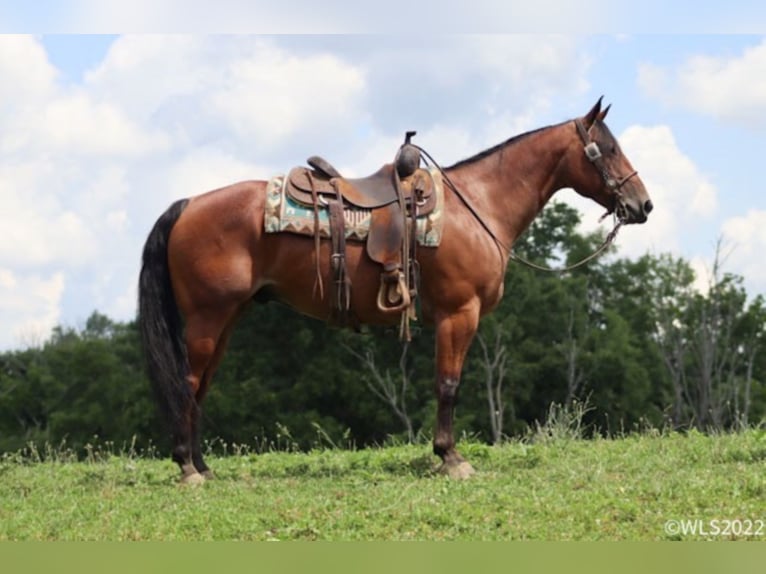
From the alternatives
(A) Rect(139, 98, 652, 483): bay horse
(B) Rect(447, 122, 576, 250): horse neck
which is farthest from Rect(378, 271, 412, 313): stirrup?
(B) Rect(447, 122, 576, 250): horse neck

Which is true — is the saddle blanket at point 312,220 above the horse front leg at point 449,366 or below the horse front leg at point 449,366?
above

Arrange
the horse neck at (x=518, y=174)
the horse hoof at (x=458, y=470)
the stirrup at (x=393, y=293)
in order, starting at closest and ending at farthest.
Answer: the horse hoof at (x=458, y=470) → the stirrup at (x=393, y=293) → the horse neck at (x=518, y=174)

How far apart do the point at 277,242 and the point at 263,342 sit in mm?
32095

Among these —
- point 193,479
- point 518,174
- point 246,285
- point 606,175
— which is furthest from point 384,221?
point 193,479

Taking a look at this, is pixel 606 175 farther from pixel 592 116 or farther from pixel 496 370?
pixel 496 370

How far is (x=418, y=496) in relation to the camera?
676 cm

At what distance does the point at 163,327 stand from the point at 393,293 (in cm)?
195

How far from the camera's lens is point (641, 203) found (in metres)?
8.66

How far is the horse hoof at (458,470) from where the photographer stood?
7.84m

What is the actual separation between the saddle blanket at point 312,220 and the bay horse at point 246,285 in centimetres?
8

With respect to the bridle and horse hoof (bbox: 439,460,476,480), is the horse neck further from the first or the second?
horse hoof (bbox: 439,460,476,480)

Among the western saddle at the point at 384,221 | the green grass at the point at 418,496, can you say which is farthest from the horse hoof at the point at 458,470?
the western saddle at the point at 384,221

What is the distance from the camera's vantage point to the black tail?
316 inches

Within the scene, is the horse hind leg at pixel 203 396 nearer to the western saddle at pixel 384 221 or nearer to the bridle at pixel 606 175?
the western saddle at pixel 384 221
